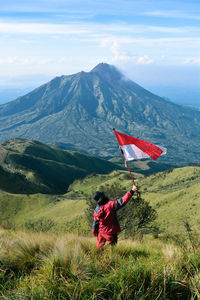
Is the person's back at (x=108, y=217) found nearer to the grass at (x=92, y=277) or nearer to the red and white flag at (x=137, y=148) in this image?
the grass at (x=92, y=277)

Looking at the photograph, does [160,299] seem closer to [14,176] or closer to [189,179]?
[189,179]

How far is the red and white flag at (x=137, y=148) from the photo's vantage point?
401 inches

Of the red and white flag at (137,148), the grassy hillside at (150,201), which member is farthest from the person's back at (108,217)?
the grassy hillside at (150,201)

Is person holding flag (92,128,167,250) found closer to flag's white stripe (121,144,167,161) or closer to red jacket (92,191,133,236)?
red jacket (92,191,133,236)

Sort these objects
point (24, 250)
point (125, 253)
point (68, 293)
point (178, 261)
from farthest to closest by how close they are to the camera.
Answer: point (125, 253)
point (24, 250)
point (178, 261)
point (68, 293)

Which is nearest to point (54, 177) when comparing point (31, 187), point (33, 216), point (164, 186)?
point (31, 187)

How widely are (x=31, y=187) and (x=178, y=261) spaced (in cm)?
13336

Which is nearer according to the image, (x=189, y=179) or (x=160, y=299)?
(x=160, y=299)

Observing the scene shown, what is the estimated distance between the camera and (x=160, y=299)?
398cm

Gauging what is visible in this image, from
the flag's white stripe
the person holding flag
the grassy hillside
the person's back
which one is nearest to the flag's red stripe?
the flag's white stripe

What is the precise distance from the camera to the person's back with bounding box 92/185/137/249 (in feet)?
25.7

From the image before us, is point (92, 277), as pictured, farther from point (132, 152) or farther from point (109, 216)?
point (132, 152)

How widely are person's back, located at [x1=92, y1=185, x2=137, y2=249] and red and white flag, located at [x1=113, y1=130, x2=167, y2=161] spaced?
8.35 feet

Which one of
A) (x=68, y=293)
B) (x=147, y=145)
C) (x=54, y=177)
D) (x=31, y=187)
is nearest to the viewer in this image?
(x=68, y=293)
